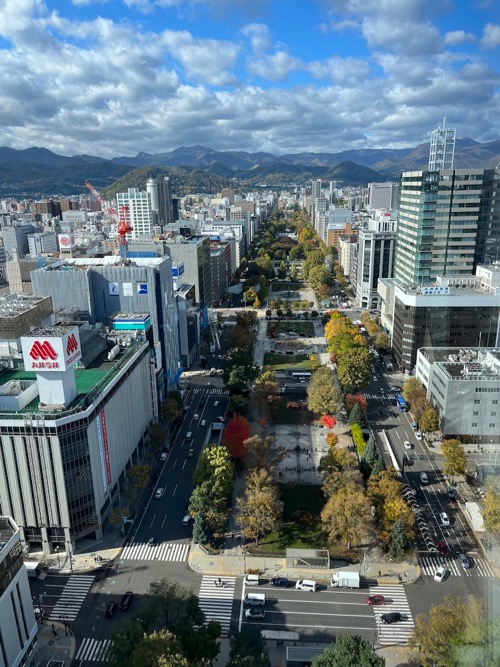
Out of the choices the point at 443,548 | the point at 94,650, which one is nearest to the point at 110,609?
the point at 94,650

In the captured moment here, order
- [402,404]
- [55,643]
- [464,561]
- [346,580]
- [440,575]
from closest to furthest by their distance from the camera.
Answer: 1. [55,643]
2. [346,580]
3. [440,575]
4. [464,561]
5. [402,404]

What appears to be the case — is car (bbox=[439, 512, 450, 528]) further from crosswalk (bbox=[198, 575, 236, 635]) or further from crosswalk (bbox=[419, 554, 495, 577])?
crosswalk (bbox=[198, 575, 236, 635])

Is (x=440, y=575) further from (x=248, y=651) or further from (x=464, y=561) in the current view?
(x=248, y=651)

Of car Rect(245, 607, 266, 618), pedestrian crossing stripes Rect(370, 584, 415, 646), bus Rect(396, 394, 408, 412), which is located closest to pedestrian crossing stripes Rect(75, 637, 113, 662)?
car Rect(245, 607, 266, 618)

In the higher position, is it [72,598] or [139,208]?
[139,208]

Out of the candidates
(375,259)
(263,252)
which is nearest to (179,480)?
(375,259)

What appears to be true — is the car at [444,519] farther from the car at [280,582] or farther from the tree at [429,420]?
the car at [280,582]

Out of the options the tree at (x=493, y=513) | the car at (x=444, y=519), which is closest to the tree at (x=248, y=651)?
the tree at (x=493, y=513)
